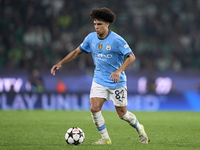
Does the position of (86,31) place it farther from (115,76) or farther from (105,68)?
(115,76)

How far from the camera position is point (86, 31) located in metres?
20.9

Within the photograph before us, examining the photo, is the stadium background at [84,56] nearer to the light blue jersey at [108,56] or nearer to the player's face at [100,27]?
the light blue jersey at [108,56]

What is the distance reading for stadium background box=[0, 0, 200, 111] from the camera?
1806cm

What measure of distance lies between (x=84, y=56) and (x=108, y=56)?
13.2 metres

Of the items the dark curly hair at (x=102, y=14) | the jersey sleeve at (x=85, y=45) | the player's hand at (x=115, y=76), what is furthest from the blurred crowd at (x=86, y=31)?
the player's hand at (x=115, y=76)

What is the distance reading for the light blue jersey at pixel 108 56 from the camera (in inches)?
263

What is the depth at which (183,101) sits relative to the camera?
18.4 m

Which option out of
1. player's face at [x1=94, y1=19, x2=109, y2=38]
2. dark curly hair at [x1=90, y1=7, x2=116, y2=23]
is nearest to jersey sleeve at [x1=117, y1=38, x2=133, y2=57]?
player's face at [x1=94, y1=19, x2=109, y2=38]

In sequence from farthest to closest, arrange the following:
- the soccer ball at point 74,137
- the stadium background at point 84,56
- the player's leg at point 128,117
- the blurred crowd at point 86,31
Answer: the blurred crowd at point 86,31 < the stadium background at point 84,56 < the player's leg at point 128,117 < the soccer ball at point 74,137

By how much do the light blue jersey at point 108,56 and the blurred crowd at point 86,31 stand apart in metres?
12.4

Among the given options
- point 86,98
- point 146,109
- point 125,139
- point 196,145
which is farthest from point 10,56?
point 196,145

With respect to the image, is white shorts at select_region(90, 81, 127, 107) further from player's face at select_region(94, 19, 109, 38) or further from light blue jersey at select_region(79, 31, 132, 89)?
player's face at select_region(94, 19, 109, 38)

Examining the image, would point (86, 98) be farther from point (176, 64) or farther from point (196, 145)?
point (196, 145)

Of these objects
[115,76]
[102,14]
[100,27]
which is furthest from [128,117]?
[102,14]
